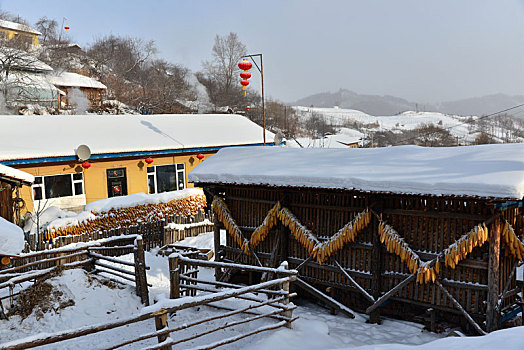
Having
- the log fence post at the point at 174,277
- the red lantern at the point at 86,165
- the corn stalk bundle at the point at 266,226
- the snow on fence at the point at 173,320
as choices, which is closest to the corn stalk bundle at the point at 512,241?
the snow on fence at the point at 173,320

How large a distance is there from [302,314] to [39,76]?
45888 millimetres

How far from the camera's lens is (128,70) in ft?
204

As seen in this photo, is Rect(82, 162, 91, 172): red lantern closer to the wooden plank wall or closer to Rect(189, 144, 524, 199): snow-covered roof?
Rect(189, 144, 524, 199): snow-covered roof

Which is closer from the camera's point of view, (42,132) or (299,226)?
(299,226)

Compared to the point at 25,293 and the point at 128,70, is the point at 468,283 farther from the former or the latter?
the point at 128,70

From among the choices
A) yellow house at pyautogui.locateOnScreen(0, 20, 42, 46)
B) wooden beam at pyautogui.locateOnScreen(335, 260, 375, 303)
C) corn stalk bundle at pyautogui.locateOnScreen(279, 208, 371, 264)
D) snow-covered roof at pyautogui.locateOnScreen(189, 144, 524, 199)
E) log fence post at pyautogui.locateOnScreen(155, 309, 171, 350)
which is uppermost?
yellow house at pyautogui.locateOnScreen(0, 20, 42, 46)

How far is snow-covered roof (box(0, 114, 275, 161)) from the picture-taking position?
63.0 ft

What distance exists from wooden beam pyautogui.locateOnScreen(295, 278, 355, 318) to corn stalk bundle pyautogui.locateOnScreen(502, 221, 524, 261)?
3741mm

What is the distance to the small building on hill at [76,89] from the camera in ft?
149

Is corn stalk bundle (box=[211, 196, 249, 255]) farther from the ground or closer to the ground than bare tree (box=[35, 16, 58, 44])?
closer to the ground

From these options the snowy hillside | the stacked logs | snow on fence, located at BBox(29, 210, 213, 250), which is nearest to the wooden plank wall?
snow on fence, located at BBox(29, 210, 213, 250)

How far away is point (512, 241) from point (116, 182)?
18.3 metres

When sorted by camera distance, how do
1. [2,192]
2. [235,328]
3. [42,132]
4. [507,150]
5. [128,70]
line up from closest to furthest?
[235,328], [507,150], [2,192], [42,132], [128,70]

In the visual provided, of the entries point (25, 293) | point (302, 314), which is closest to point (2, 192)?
point (25, 293)
